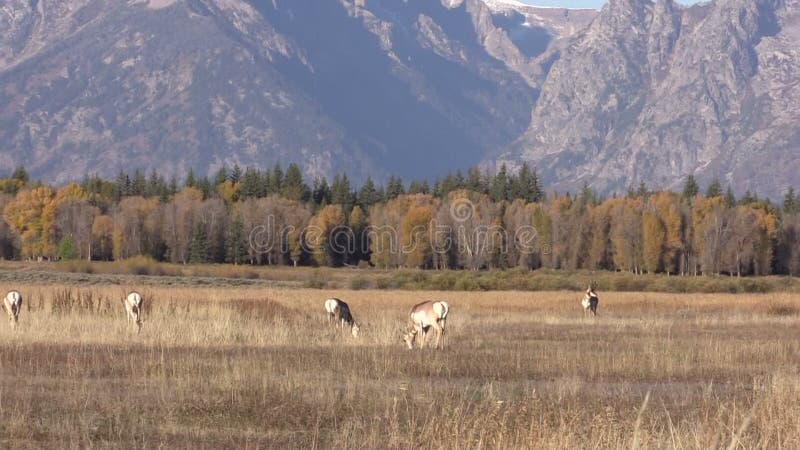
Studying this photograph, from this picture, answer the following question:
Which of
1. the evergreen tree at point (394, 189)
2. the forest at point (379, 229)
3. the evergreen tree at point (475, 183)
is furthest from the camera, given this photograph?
the evergreen tree at point (475, 183)

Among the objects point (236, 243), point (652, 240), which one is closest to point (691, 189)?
point (652, 240)

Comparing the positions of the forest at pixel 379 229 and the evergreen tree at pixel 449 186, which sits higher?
the evergreen tree at pixel 449 186

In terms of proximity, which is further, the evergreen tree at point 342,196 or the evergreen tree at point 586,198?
the evergreen tree at point 586,198

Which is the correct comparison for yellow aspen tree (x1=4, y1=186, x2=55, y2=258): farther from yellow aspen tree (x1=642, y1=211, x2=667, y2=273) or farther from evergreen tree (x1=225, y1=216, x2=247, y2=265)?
yellow aspen tree (x1=642, y1=211, x2=667, y2=273)

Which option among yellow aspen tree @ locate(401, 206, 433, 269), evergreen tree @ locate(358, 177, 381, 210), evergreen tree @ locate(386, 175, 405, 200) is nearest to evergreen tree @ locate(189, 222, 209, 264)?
yellow aspen tree @ locate(401, 206, 433, 269)

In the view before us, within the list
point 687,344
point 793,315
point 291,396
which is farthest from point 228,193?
point 291,396

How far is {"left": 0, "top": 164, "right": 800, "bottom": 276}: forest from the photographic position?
145125 mm

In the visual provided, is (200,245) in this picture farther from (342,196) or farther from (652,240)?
(652,240)

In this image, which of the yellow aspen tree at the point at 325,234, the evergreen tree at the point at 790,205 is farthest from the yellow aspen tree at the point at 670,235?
the yellow aspen tree at the point at 325,234

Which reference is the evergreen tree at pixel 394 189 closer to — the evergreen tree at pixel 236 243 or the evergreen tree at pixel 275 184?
the evergreen tree at pixel 275 184

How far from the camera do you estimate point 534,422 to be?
18.3m

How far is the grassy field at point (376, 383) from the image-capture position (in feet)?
60.7

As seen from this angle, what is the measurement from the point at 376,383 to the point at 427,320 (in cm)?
933

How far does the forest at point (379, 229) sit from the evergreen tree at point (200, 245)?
0.55 ft
